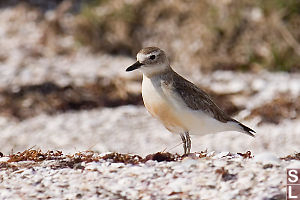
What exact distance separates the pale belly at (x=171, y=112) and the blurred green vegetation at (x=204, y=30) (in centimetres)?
505

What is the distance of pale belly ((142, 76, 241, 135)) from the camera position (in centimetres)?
540

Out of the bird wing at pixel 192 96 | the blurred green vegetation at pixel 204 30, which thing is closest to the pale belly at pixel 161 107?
the bird wing at pixel 192 96

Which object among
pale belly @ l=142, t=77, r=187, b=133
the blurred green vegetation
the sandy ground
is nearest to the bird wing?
pale belly @ l=142, t=77, r=187, b=133

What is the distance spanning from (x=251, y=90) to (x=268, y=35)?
1.50m

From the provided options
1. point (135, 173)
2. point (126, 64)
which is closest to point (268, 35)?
point (126, 64)

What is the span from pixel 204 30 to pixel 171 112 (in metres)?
6.04

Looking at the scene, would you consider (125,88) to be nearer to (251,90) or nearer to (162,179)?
(251,90)

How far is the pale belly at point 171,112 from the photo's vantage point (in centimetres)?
540

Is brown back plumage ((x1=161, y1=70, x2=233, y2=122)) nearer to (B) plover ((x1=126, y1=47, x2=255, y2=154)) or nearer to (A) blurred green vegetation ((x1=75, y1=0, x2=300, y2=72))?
(B) plover ((x1=126, y1=47, x2=255, y2=154))

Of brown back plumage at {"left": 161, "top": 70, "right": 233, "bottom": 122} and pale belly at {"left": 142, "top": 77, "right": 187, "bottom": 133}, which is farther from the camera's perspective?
brown back plumage at {"left": 161, "top": 70, "right": 233, "bottom": 122}

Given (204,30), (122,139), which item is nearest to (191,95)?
(122,139)

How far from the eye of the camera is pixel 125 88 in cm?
1012

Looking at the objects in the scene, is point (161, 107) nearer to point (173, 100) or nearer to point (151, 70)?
point (173, 100)

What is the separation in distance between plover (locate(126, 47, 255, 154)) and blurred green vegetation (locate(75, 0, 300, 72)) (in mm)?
4877
